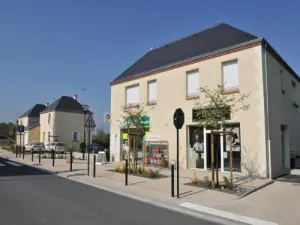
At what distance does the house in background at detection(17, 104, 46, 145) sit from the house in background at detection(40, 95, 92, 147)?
1.77m

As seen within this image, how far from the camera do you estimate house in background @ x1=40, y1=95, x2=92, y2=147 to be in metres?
45.9

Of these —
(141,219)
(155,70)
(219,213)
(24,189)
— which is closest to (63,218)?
(141,219)

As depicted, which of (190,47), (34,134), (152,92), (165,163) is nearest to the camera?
(165,163)

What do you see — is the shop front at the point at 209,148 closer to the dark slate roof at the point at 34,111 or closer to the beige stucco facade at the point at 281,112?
the beige stucco facade at the point at 281,112

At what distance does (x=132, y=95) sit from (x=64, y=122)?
94.6 feet

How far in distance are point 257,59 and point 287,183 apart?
5.38 meters

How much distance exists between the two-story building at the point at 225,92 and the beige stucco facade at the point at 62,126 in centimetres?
2666

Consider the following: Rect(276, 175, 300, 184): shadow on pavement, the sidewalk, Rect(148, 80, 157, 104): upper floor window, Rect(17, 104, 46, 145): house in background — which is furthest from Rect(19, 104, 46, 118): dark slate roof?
Rect(276, 175, 300, 184): shadow on pavement

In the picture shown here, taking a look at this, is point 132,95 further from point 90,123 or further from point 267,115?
point 267,115

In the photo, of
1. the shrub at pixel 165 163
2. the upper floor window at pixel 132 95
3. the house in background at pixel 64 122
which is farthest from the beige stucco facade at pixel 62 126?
the shrub at pixel 165 163

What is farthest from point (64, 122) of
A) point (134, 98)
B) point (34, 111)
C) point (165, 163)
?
point (165, 163)

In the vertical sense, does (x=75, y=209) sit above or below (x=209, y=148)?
below

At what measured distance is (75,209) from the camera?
7125 mm

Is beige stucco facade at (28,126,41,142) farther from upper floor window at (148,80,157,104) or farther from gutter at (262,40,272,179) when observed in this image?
gutter at (262,40,272,179)
